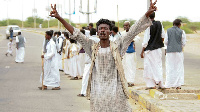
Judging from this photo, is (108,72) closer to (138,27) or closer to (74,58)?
(138,27)

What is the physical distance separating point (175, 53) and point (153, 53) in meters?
0.86

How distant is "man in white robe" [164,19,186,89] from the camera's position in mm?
11594

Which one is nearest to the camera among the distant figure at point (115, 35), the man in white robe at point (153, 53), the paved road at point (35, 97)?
the paved road at point (35, 97)

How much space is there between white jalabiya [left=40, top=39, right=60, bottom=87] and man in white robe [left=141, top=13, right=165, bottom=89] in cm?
319

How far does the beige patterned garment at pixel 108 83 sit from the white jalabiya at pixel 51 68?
796 cm

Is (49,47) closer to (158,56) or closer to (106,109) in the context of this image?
(158,56)

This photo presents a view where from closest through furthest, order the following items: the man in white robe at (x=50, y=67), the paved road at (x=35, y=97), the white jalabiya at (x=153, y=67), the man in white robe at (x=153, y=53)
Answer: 1. the paved road at (x=35, y=97)
2. the man in white robe at (x=153, y=53)
3. the white jalabiya at (x=153, y=67)
4. the man in white robe at (x=50, y=67)

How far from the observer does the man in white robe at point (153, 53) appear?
11.1 meters

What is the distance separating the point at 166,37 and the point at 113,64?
251 inches

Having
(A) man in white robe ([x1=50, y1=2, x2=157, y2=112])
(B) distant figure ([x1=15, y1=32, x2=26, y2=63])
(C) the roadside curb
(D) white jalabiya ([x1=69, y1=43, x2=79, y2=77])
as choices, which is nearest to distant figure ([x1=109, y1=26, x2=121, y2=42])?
(C) the roadside curb

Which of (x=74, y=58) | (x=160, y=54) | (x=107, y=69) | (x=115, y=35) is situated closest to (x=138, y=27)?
(x=107, y=69)

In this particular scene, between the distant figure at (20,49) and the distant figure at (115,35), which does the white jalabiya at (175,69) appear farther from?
the distant figure at (20,49)

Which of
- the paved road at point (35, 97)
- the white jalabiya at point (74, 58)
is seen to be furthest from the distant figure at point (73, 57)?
the paved road at point (35, 97)

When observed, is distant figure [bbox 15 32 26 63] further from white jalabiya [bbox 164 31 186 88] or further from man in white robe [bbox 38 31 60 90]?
white jalabiya [bbox 164 31 186 88]
